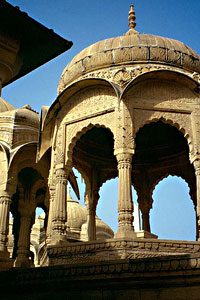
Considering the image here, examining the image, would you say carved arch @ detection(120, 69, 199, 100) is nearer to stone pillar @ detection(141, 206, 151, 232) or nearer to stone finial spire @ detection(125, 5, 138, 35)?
stone finial spire @ detection(125, 5, 138, 35)

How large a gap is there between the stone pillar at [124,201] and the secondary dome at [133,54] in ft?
9.89

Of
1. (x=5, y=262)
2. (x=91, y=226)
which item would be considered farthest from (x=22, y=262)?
(x=91, y=226)

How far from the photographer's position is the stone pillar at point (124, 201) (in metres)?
9.39

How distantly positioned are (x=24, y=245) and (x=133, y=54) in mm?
7204

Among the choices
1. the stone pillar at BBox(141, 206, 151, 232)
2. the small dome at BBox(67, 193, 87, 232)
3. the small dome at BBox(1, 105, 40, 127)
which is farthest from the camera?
the small dome at BBox(67, 193, 87, 232)

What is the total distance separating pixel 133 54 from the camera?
11695mm

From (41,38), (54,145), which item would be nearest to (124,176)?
(54,145)

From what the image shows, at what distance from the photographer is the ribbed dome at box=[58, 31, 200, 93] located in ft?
38.4

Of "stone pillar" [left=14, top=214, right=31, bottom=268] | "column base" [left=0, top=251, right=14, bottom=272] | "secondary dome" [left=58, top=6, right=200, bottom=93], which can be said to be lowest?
"column base" [left=0, top=251, right=14, bottom=272]

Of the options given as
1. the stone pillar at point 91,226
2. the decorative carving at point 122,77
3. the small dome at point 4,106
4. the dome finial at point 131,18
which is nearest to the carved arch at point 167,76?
the decorative carving at point 122,77

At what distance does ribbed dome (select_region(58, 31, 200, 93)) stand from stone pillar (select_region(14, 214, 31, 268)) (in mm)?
5326

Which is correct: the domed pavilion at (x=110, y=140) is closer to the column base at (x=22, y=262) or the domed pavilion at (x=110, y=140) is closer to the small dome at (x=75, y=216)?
the column base at (x=22, y=262)

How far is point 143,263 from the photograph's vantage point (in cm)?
676

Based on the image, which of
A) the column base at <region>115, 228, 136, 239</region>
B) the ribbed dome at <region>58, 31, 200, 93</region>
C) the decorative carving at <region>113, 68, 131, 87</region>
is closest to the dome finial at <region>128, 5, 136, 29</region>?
the ribbed dome at <region>58, 31, 200, 93</region>
